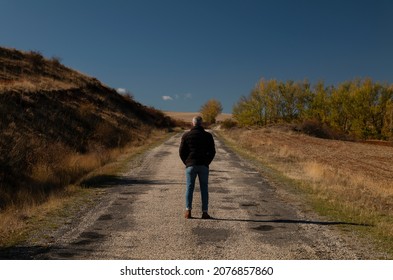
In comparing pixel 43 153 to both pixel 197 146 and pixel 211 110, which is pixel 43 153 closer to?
pixel 197 146

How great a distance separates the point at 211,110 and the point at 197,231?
370 feet

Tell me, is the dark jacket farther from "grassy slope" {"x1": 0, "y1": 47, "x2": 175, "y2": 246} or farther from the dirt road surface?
"grassy slope" {"x1": 0, "y1": 47, "x2": 175, "y2": 246}

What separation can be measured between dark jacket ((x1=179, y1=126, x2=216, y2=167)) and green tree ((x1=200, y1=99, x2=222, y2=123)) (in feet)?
362

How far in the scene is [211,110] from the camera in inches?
4742

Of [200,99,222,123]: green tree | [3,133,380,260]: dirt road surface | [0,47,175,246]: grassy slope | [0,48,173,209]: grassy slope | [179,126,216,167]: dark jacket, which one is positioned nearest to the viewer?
[3,133,380,260]: dirt road surface

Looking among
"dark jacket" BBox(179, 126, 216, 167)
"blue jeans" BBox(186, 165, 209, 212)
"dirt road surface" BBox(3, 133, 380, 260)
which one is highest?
"dark jacket" BBox(179, 126, 216, 167)

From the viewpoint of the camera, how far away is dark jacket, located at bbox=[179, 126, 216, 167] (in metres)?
9.12

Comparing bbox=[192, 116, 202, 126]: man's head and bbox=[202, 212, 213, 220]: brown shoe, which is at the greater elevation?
bbox=[192, 116, 202, 126]: man's head

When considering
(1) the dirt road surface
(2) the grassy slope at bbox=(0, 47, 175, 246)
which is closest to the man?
(1) the dirt road surface

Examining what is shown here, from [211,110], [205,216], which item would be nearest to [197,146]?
[205,216]

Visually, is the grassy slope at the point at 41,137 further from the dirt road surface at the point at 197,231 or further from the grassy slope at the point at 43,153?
the dirt road surface at the point at 197,231

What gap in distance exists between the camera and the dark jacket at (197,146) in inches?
359

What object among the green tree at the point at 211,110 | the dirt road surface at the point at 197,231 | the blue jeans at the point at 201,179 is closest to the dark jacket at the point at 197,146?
the blue jeans at the point at 201,179

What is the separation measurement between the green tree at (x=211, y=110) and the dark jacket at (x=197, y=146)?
110 metres
